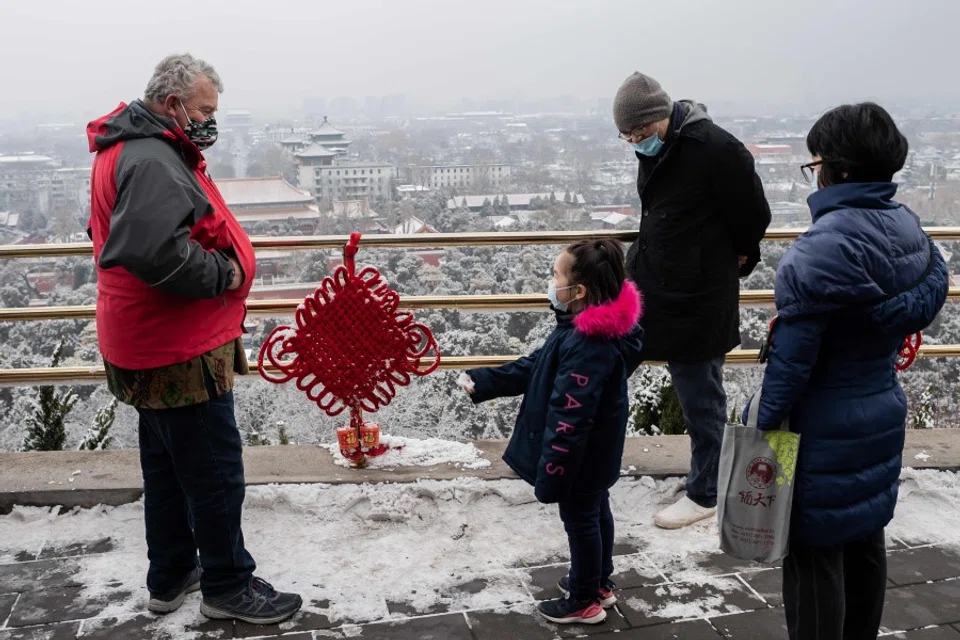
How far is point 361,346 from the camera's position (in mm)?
3908

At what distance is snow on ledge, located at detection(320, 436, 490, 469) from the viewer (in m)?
4.10

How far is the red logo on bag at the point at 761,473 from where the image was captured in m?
2.39

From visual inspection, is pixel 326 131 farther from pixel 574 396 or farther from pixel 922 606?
pixel 922 606

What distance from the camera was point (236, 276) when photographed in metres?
2.81

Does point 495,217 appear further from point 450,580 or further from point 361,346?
point 450,580

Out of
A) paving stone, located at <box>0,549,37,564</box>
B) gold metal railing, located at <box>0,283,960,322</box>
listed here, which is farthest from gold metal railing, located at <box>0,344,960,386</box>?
paving stone, located at <box>0,549,37,564</box>

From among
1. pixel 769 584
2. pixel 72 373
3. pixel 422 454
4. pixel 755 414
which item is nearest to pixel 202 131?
pixel 755 414

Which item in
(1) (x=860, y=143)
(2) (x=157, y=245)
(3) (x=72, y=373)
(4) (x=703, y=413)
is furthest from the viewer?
(3) (x=72, y=373)

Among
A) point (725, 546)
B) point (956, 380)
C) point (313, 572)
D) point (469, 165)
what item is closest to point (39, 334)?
point (313, 572)

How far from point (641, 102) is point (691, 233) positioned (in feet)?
1.72

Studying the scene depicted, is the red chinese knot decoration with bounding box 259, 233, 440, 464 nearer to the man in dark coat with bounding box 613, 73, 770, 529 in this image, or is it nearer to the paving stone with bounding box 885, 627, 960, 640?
the man in dark coat with bounding box 613, 73, 770, 529

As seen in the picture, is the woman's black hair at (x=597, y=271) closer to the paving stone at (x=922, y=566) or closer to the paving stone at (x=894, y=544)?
the paving stone at (x=922, y=566)

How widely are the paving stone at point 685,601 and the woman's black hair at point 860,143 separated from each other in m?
1.59

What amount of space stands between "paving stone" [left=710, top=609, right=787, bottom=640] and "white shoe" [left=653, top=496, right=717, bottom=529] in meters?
0.64
